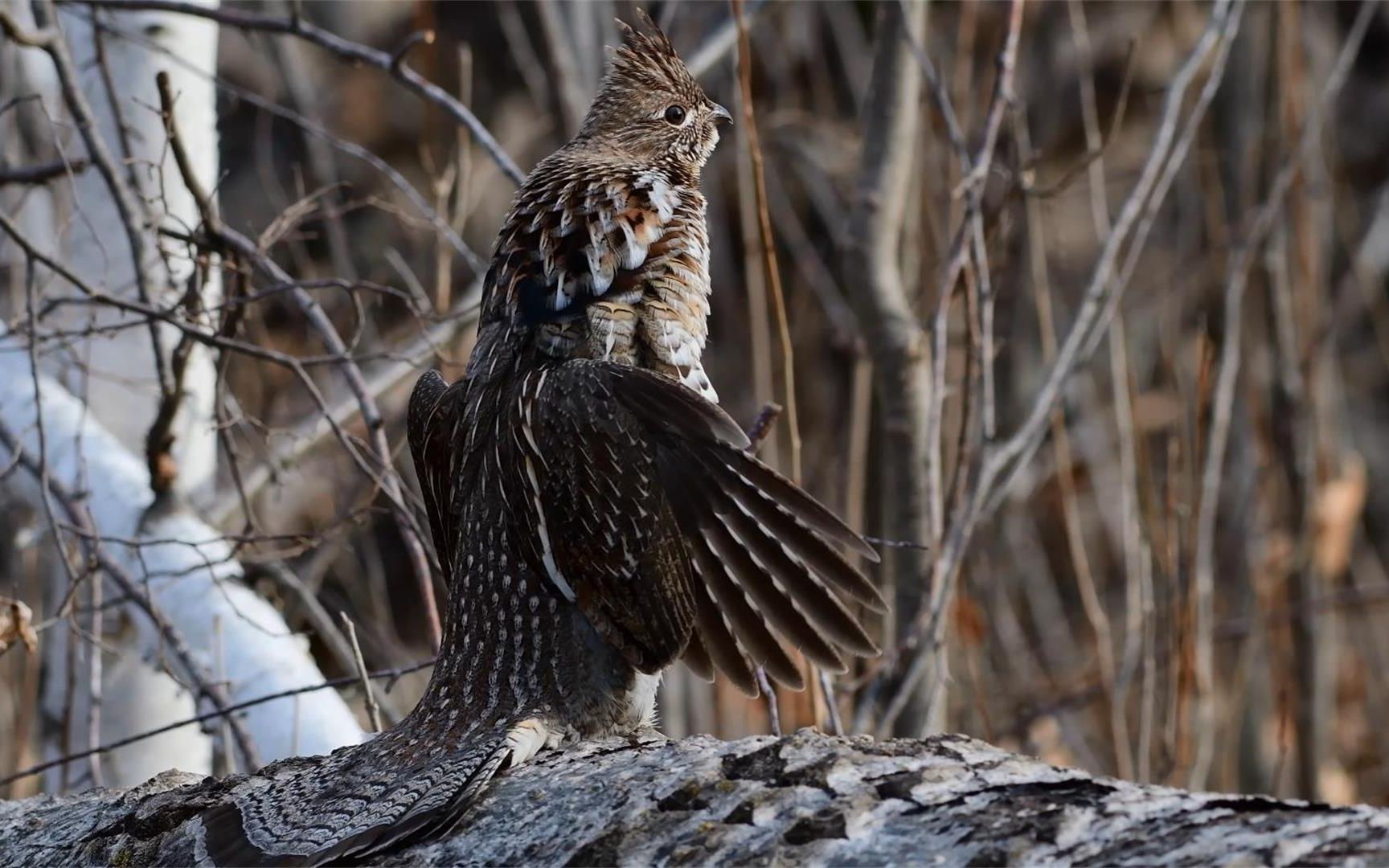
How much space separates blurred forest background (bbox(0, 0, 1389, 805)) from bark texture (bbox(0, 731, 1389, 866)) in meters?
1.18

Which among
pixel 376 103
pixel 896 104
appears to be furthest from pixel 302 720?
pixel 376 103

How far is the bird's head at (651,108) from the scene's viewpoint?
369cm

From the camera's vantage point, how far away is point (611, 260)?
3.05m

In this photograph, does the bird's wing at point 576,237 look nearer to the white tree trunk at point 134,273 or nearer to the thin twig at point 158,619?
the thin twig at point 158,619

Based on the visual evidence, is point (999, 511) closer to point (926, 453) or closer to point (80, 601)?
point (926, 453)

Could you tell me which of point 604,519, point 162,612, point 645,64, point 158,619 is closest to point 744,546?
point 604,519

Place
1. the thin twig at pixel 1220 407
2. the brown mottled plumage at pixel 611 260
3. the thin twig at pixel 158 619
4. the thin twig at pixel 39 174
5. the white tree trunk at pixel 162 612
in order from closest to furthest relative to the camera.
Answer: the brown mottled plumage at pixel 611 260 < the thin twig at pixel 158 619 < the white tree trunk at pixel 162 612 < the thin twig at pixel 39 174 < the thin twig at pixel 1220 407

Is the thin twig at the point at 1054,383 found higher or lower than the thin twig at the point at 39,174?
lower

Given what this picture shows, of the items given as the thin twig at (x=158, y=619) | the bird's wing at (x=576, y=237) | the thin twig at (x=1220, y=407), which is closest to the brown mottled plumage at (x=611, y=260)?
the bird's wing at (x=576, y=237)

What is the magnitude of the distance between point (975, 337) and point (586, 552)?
3.64 feet

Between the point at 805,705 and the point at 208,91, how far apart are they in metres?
2.32

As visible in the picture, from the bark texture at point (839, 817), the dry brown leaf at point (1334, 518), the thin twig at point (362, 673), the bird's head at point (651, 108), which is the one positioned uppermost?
the bird's head at point (651, 108)

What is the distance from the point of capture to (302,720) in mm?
3350

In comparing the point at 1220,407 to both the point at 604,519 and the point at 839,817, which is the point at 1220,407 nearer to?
the point at 604,519
